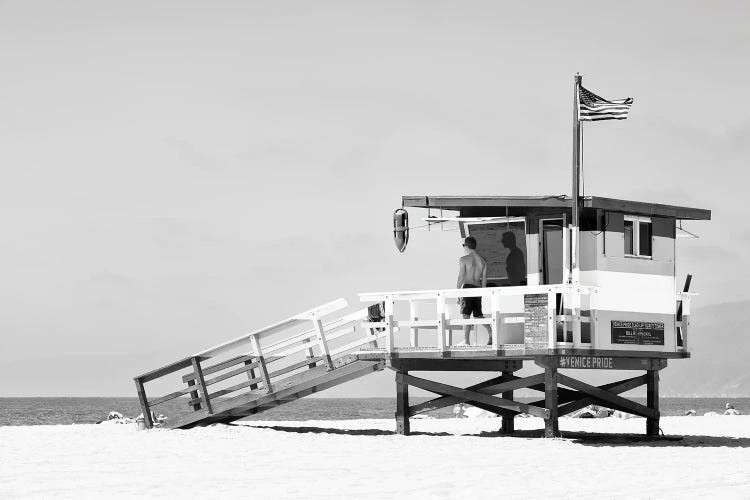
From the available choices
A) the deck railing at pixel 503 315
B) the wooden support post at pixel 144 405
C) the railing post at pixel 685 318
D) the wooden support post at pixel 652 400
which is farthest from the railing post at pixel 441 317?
the wooden support post at pixel 144 405

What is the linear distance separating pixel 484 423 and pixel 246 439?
12128 mm

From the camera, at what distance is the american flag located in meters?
22.5

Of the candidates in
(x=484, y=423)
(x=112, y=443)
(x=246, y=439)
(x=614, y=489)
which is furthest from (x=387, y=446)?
(x=484, y=423)

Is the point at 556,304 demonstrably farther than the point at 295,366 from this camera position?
No

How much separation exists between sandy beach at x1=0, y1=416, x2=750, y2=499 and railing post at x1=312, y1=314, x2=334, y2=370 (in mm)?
1331

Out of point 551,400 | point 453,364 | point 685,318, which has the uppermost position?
point 685,318

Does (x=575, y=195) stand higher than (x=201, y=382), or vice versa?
(x=575, y=195)

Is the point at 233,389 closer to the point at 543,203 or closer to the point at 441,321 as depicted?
the point at 441,321

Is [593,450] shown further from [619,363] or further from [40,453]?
[40,453]

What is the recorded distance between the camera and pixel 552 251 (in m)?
22.9

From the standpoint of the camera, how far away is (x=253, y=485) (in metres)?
15.1

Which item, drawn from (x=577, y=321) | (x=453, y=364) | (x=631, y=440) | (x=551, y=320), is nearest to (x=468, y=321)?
(x=551, y=320)

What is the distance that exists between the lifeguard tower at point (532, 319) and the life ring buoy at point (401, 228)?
0.02 meters

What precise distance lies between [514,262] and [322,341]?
3923 mm
